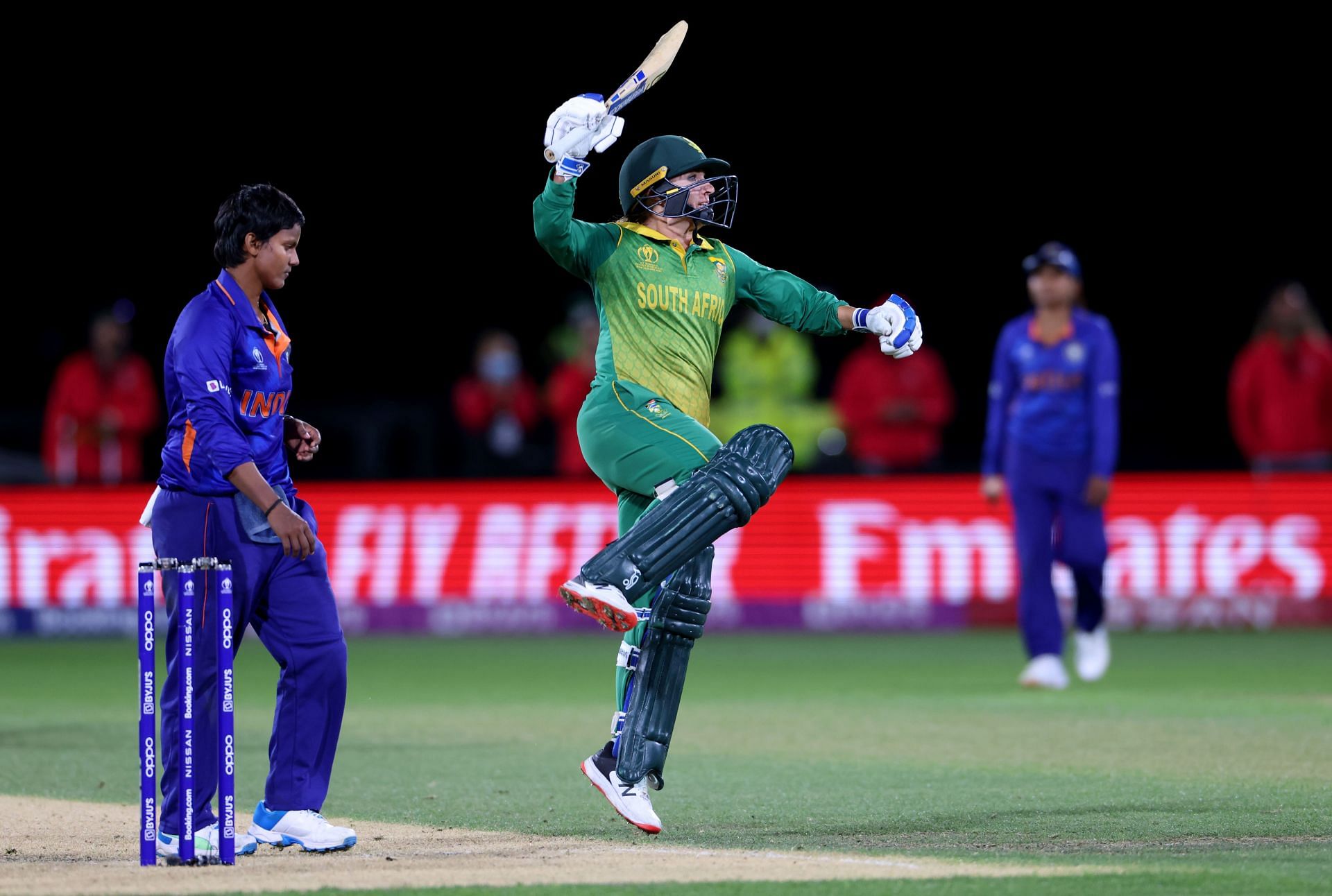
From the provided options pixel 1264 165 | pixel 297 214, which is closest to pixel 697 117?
pixel 1264 165

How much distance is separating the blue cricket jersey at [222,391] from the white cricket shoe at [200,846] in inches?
36.5

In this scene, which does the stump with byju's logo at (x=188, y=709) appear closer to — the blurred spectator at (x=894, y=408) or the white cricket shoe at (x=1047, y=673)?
the white cricket shoe at (x=1047, y=673)

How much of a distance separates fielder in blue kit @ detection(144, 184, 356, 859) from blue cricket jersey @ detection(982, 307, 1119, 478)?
5.87m

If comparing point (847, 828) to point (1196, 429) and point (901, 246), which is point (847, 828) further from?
point (901, 246)

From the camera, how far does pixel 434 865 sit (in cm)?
551

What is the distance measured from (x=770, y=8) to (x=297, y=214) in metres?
15.7

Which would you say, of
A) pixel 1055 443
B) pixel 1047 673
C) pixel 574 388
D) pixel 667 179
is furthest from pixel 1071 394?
pixel 574 388

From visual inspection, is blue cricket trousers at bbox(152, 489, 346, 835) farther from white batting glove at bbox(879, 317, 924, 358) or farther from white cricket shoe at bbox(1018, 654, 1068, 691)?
white cricket shoe at bbox(1018, 654, 1068, 691)

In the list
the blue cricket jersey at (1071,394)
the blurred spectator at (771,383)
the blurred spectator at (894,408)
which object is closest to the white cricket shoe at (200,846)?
the blue cricket jersey at (1071,394)

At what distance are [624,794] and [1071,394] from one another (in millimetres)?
5534

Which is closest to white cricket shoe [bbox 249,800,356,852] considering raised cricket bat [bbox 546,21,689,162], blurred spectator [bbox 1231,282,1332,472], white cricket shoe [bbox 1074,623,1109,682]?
raised cricket bat [bbox 546,21,689,162]

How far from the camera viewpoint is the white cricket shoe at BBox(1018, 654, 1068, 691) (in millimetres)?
10969

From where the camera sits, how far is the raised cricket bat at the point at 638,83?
6027 millimetres

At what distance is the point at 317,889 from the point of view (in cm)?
503
